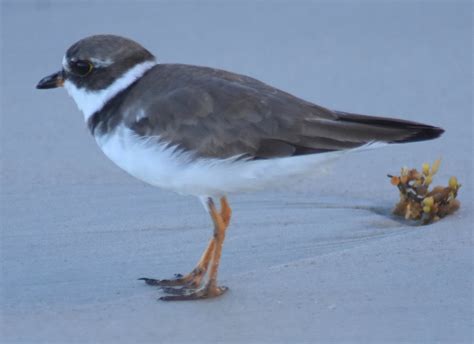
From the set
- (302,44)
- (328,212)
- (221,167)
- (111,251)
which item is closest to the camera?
(221,167)

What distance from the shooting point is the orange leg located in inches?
228

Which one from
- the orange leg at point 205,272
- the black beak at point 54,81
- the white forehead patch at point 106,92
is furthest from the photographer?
the black beak at point 54,81

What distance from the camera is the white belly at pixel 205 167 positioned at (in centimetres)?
566

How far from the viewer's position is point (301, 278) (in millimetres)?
5895

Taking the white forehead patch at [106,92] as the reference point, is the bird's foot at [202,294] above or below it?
below

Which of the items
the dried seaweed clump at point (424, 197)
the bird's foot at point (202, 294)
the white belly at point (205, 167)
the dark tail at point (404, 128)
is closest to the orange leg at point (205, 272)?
the bird's foot at point (202, 294)

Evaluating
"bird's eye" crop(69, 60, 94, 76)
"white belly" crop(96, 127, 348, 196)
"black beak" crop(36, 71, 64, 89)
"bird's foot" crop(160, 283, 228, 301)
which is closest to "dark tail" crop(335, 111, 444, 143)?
"white belly" crop(96, 127, 348, 196)

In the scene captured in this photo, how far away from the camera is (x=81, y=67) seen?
6.04 metres

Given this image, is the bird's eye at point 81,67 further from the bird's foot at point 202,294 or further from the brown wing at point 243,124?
the bird's foot at point 202,294

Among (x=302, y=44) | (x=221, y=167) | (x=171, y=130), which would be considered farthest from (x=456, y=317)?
(x=302, y=44)

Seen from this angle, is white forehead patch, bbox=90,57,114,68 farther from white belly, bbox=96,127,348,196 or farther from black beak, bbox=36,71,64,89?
white belly, bbox=96,127,348,196

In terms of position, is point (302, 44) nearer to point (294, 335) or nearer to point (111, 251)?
point (111, 251)

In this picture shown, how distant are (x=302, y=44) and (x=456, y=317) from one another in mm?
6052

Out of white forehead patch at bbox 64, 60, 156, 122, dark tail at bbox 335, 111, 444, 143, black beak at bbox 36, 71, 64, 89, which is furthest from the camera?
black beak at bbox 36, 71, 64, 89
